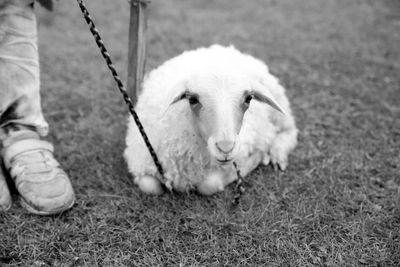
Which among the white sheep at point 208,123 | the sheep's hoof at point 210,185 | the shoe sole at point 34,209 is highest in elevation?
the white sheep at point 208,123

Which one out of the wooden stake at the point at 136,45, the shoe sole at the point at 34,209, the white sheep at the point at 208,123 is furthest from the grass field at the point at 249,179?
the wooden stake at the point at 136,45

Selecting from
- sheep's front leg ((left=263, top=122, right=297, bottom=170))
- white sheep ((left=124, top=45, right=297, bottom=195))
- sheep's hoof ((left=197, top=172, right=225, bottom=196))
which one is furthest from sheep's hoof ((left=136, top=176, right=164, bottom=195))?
sheep's front leg ((left=263, top=122, right=297, bottom=170))

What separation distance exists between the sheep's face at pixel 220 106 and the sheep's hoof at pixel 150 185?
0.63m

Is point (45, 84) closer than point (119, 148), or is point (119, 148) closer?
point (119, 148)

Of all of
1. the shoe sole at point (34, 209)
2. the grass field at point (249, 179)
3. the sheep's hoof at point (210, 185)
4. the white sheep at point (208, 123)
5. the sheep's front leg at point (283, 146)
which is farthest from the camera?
the sheep's front leg at point (283, 146)

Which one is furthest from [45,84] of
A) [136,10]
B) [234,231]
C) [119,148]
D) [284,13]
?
[284,13]

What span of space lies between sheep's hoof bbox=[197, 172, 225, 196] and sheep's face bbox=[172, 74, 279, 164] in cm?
51

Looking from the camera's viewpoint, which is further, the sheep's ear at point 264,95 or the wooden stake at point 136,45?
the wooden stake at point 136,45

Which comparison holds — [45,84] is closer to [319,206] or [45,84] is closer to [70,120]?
[70,120]

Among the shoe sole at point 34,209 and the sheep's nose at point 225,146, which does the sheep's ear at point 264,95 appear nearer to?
the sheep's nose at point 225,146

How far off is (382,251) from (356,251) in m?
0.16

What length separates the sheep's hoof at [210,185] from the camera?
287 centimetres

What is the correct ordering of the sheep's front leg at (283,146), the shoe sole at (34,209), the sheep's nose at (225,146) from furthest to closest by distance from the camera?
the sheep's front leg at (283,146) → the shoe sole at (34,209) → the sheep's nose at (225,146)

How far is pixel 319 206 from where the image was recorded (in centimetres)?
284
